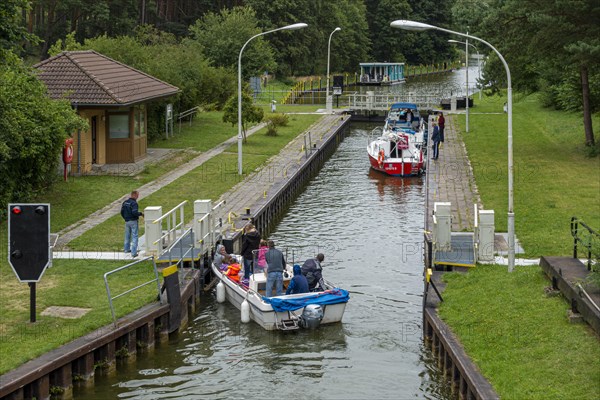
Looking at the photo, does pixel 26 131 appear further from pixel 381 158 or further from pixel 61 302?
pixel 381 158

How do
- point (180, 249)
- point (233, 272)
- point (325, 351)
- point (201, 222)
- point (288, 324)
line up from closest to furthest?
point (325, 351) < point (288, 324) < point (233, 272) < point (180, 249) < point (201, 222)

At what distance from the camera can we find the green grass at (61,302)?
19516 millimetres

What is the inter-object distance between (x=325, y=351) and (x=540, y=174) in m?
22.2

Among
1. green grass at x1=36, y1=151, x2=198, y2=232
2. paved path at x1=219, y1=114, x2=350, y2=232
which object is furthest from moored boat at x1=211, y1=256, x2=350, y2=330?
green grass at x1=36, y1=151, x2=198, y2=232

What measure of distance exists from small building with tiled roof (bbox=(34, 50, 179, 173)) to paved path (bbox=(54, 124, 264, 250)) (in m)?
2.53

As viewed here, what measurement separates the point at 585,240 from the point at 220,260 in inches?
378

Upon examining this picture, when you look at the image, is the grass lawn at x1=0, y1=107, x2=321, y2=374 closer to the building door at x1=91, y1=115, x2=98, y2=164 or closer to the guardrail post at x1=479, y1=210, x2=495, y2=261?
the building door at x1=91, y1=115, x2=98, y2=164

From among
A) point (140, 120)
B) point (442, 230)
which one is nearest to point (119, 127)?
point (140, 120)

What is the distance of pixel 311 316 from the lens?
2330 centimetres

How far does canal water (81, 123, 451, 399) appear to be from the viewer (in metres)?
20.2

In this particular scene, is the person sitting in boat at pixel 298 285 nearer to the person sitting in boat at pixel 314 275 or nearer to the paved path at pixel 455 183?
the person sitting in boat at pixel 314 275

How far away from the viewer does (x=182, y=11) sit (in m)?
111

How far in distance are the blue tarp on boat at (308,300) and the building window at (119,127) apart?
21.9 m

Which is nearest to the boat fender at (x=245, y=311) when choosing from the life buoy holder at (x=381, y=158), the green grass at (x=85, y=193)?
the green grass at (x=85, y=193)
